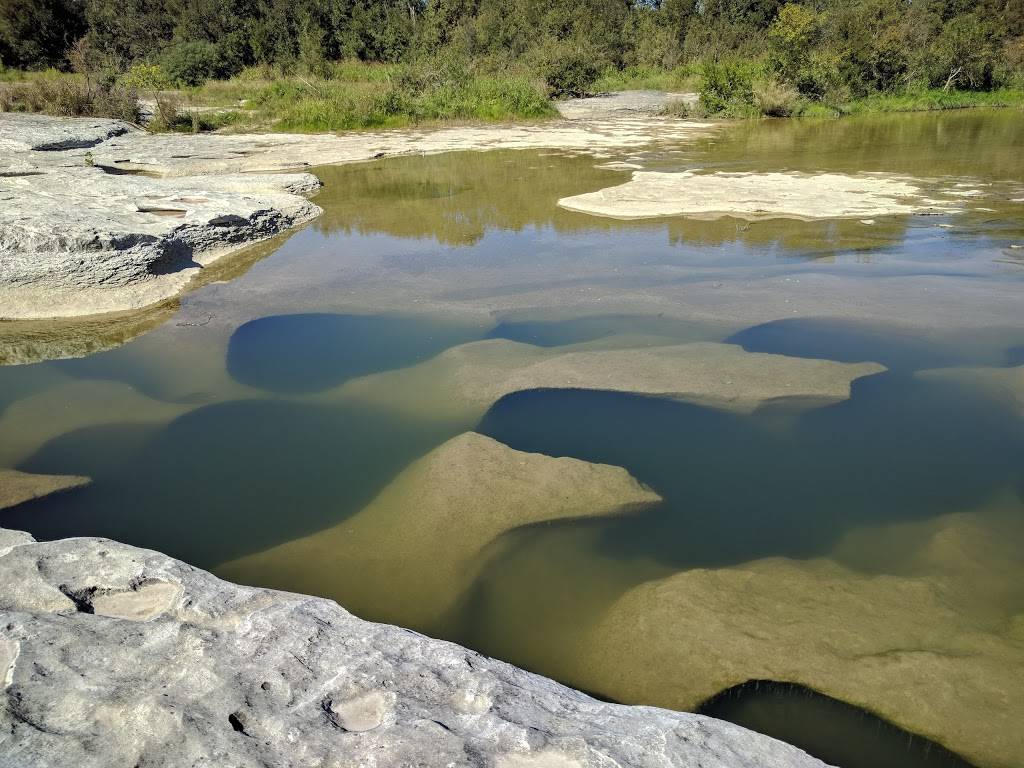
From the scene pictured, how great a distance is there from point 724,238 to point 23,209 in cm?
592

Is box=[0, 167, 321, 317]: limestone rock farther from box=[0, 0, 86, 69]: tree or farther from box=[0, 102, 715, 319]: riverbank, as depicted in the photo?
box=[0, 0, 86, 69]: tree

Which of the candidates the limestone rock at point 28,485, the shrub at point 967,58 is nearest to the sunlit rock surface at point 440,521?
the limestone rock at point 28,485

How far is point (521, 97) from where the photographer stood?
18.3 m

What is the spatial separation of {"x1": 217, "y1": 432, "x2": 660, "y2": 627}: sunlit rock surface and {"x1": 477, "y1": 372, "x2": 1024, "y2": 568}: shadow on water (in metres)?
0.15

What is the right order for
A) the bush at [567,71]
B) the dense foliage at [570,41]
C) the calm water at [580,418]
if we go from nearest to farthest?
the calm water at [580,418] < the dense foliage at [570,41] < the bush at [567,71]

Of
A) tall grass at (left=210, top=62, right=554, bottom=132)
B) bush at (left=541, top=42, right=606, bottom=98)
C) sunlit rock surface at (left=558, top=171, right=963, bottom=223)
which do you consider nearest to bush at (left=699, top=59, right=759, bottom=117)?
tall grass at (left=210, top=62, right=554, bottom=132)

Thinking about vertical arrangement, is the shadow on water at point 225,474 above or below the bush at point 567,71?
below

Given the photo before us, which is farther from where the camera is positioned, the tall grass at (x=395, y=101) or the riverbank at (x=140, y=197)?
the tall grass at (x=395, y=101)

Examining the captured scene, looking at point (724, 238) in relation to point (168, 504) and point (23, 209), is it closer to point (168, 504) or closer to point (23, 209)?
point (168, 504)

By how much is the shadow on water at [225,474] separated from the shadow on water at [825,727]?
1.60m

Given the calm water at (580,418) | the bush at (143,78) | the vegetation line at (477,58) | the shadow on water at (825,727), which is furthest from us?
the bush at (143,78)

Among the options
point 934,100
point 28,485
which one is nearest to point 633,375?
point 28,485

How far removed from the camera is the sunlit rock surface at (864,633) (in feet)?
6.25

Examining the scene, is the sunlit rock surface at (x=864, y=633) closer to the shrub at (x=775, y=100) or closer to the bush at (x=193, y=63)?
the shrub at (x=775, y=100)
